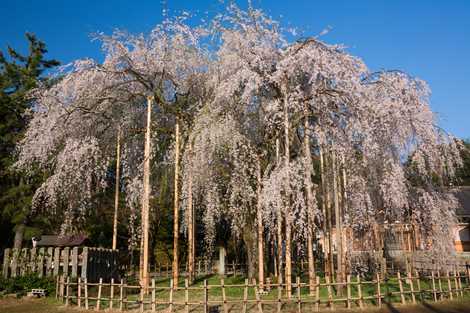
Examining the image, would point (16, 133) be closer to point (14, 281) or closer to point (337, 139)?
point (14, 281)

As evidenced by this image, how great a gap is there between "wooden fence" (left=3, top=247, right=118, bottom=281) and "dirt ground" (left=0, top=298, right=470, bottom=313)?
1.13 meters

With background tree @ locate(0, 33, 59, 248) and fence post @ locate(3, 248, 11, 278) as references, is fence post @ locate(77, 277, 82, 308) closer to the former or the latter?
fence post @ locate(3, 248, 11, 278)

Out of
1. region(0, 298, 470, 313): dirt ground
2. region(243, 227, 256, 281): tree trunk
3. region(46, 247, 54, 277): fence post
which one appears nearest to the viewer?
region(0, 298, 470, 313): dirt ground

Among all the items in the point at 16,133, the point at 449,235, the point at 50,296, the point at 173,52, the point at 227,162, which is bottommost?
the point at 50,296

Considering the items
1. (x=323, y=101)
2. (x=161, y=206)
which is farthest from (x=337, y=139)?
(x=161, y=206)

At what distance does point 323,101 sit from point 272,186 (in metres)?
2.85

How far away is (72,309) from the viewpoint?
408 inches

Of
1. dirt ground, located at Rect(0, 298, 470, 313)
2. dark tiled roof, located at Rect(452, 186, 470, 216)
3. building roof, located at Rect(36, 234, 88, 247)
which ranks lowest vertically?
dirt ground, located at Rect(0, 298, 470, 313)

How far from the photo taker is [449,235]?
1370 cm

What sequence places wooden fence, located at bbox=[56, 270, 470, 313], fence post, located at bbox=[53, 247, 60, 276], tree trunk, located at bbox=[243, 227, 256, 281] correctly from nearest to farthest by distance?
1. wooden fence, located at bbox=[56, 270, 470, 313]
2. fence post, located at bbox=[53, 247, 60, 276]
3. tree trunk, located at bbox=[243, 227, 256, 281]

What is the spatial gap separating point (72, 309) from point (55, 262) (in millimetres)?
2626

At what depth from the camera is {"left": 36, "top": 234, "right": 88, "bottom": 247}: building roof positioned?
1723 centimetres

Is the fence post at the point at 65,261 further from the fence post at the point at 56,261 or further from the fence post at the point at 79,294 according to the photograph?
the fence post at the point at 79,294

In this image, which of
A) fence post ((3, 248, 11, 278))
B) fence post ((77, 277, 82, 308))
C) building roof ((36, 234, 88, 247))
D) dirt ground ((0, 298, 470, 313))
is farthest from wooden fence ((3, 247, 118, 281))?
building roof ((36, 234, 88, 247))
